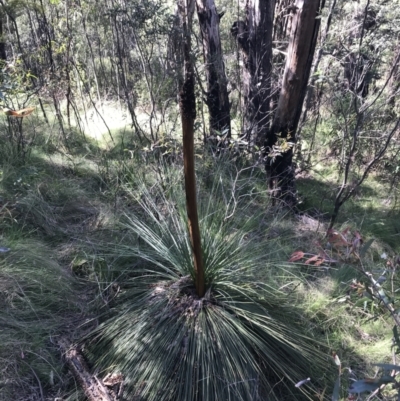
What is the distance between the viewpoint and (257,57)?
5.12 metres

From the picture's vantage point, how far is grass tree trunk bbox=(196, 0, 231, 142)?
16.3 ft

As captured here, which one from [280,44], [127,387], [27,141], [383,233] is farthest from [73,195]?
[280,44]

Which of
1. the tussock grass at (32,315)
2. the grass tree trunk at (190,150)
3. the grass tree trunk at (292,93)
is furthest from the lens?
the grass tree trunk at (292,93)

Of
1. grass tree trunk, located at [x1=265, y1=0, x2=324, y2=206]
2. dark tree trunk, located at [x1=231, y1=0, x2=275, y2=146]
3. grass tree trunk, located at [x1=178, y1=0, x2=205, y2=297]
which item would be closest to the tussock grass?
grass tree trunk, located at [x1=178, y1=0, x2=205, y2=297]

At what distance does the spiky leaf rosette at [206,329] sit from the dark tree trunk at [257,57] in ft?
8.64

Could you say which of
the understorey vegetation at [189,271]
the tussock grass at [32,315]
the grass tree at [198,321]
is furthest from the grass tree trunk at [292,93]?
the tussock grass at [32,315]

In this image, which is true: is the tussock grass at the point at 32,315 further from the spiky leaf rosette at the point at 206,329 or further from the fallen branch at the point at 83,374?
the spiky leaf rosette at the point at 206,329

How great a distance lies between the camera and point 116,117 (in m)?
6.11

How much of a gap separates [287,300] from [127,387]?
1048 millimetres

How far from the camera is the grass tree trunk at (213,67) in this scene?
16.3ft

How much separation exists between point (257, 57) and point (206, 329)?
12.4ft

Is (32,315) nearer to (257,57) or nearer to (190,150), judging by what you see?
(190,150)

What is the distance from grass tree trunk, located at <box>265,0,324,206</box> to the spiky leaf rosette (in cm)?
115

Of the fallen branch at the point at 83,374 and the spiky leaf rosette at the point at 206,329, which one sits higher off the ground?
the spiky leaf rosette at the point at 206,329
